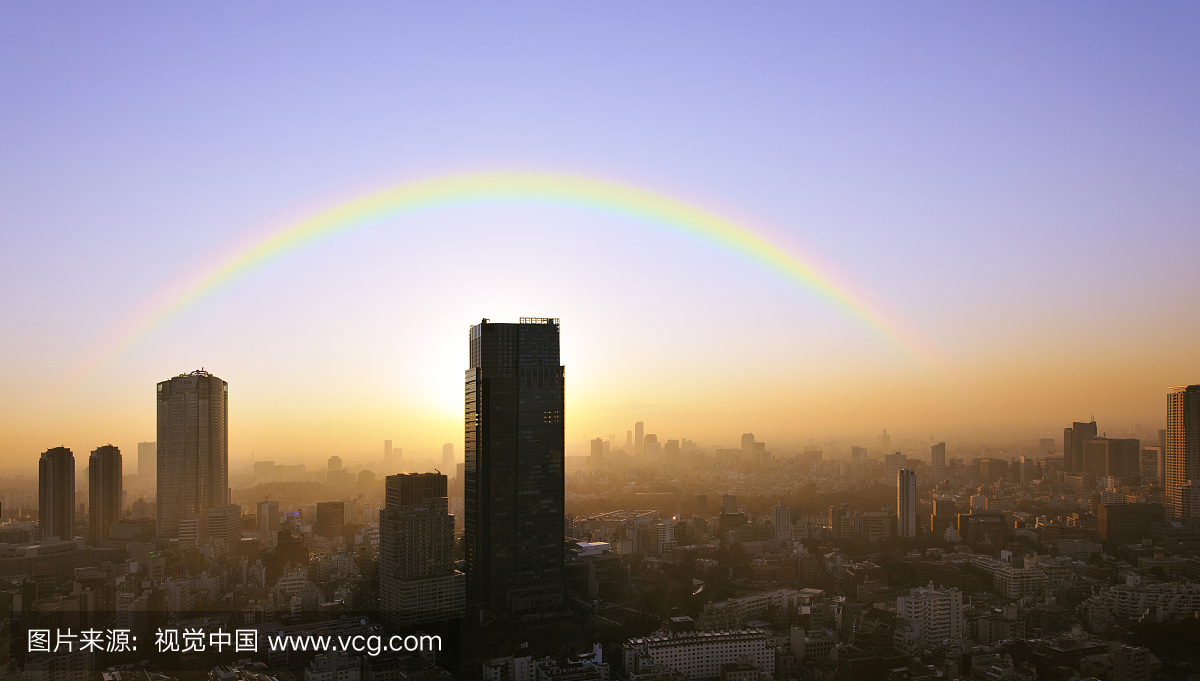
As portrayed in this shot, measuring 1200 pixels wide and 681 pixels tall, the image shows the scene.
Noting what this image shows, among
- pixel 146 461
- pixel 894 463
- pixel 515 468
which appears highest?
pixel 515 468

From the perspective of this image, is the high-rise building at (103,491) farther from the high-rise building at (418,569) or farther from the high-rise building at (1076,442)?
the high-rise building at (1076,442)

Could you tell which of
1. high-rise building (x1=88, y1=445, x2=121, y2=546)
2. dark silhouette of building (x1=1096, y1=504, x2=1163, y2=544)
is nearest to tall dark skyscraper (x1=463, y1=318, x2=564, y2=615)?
high-rise building (x1=88, y1=445, x2=121, y2=546)

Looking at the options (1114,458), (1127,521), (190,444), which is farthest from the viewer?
(1114,458)

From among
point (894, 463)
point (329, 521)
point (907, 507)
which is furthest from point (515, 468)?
point (894, 463)

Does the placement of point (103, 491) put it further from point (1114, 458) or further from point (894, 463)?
point (1114, 458)

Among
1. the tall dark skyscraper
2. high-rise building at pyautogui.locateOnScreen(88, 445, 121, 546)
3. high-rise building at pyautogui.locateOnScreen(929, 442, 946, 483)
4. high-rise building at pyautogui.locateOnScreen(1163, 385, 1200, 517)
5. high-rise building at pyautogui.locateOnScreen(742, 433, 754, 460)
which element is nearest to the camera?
the tall dark skyscraper

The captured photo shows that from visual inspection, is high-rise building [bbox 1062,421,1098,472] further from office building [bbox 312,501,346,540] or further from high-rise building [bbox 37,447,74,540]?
high-rise building [bbox 37,447,74,540]

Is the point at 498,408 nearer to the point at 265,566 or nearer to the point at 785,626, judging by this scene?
the point at 785,626
